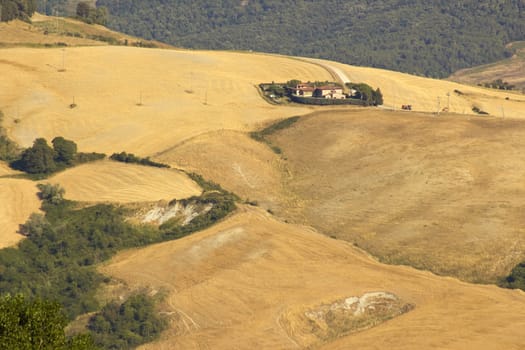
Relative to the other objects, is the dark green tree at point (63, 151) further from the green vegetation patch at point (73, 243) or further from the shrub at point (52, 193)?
the shrub at point (52, 193)

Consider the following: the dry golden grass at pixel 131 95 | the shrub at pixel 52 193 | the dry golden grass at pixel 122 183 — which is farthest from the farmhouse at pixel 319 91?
the shrub at pixel 52 193

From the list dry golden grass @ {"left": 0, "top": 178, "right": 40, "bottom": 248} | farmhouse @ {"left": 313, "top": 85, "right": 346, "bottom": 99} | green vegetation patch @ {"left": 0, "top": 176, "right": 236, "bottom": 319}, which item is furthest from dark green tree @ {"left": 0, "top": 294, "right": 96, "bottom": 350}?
farmhouse @ {"left": 313, "top": 85, "right": 346, "bottom": 99}

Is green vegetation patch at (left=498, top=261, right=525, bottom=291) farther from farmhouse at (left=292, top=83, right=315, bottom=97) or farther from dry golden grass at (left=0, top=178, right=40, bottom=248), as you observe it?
farmhouse at (left=292, top=83, right=315, bottom=97)

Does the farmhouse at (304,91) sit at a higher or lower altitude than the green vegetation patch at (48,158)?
higher

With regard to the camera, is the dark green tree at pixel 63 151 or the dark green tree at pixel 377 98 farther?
the dark green tree at pixel 377 98

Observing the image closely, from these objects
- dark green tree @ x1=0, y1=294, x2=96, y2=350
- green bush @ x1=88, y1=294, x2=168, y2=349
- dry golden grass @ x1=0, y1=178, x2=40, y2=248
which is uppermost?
dark green tree @ x1=0, y1=294, x2=96, y2=350

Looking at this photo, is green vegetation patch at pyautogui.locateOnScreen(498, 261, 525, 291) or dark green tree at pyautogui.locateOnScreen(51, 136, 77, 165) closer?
green vegetation patch at pyautogui.locateOnScreen(498, 261, 525, 291)

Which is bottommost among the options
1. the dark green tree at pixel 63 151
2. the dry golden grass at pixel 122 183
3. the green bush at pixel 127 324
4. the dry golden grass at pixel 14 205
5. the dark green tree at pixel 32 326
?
the green bush at pixel 127 324
